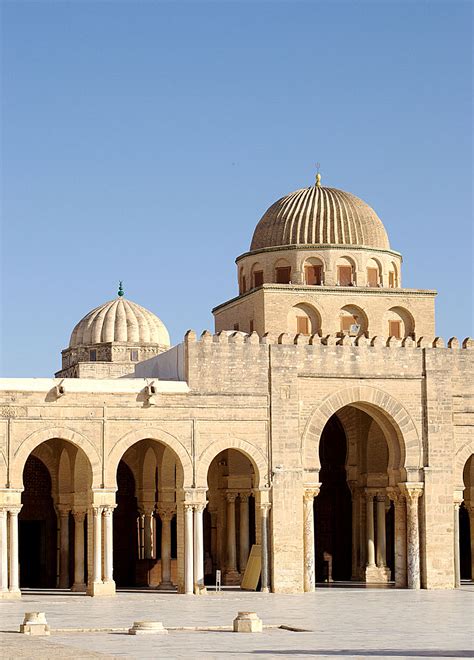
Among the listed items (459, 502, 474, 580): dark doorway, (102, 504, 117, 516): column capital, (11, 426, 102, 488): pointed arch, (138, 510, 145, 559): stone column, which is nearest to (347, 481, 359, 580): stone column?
(459, 502, 474, 580): dark doorway

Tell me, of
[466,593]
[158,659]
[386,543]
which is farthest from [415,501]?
[158,659]

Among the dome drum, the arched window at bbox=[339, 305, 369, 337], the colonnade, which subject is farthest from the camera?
the dome drum

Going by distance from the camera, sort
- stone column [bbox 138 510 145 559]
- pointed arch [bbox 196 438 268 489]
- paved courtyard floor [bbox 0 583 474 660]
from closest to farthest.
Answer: paved courtyard floor [bbox 0 583 474 660], pointed arch [bbox 196 438 268 489], stone column [bbox 138 510 145 559]

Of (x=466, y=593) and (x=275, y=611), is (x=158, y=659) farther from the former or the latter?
(x=466, y=593)

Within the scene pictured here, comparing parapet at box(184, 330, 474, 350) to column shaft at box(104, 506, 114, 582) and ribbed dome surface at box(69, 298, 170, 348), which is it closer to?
column shaft at box(104, 506, 114, 582)

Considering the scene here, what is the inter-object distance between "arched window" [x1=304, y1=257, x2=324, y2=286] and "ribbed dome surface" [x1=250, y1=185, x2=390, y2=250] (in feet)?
1.72

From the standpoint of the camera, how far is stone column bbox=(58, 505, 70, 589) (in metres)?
34.3

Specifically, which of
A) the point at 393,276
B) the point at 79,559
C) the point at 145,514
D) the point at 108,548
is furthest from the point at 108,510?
the point at 393,276

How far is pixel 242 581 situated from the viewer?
3359cm

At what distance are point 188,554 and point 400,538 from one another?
214 inches

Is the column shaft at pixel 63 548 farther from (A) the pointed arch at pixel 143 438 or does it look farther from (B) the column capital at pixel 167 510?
(A) the pointed arch at pixel 143 438

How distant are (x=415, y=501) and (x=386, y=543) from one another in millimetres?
4991

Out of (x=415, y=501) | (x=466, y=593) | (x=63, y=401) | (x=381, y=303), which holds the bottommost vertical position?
(x=466, y=593)

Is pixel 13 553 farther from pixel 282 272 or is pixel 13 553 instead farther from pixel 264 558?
pixel 282 272
